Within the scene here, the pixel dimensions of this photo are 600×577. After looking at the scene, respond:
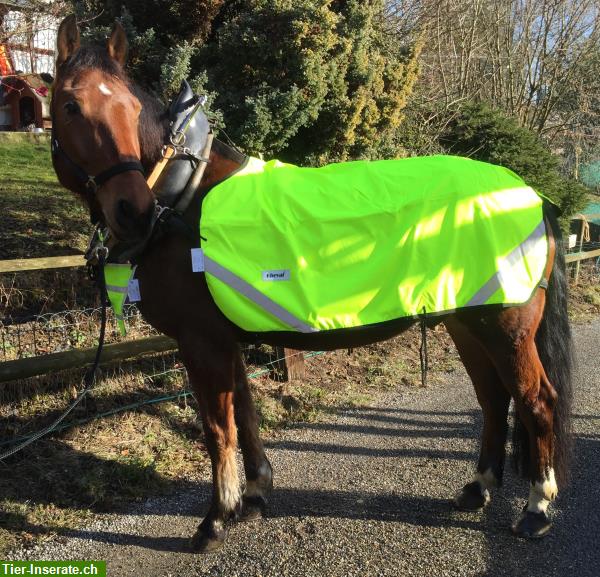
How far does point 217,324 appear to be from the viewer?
8.02 feet

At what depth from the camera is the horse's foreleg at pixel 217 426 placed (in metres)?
2.47

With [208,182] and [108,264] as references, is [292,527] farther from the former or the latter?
[208,182]

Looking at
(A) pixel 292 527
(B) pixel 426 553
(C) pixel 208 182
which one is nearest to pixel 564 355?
(B) pixel 426 553

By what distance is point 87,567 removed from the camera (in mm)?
→ 2492

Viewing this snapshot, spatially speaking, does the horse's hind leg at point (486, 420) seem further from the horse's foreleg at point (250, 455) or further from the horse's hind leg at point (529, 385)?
the horse's foreleg at point (250, 455)

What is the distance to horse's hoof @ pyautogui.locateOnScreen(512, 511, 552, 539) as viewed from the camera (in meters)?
2.66

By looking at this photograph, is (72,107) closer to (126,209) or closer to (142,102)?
(142,102)

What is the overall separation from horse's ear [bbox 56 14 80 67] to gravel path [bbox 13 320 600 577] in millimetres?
2318

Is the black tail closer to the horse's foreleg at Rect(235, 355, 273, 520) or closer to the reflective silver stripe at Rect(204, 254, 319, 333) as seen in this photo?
the reflective silver stripe at Rect(204, 254, 319, 333)

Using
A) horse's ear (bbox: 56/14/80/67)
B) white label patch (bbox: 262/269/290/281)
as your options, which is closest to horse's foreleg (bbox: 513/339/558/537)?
white label patch (bbox: 262/269/290/281)

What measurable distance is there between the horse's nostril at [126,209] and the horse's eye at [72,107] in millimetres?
417

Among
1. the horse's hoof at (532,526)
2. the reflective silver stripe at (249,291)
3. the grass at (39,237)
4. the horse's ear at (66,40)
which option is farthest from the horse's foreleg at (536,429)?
the grass at (39,237)

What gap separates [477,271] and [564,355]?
0.75 metres

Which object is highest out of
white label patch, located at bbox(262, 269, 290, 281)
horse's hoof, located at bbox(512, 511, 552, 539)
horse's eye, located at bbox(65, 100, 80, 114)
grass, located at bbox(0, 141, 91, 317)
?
horse's eye, located at bbox(65, 100, 80, 114)
